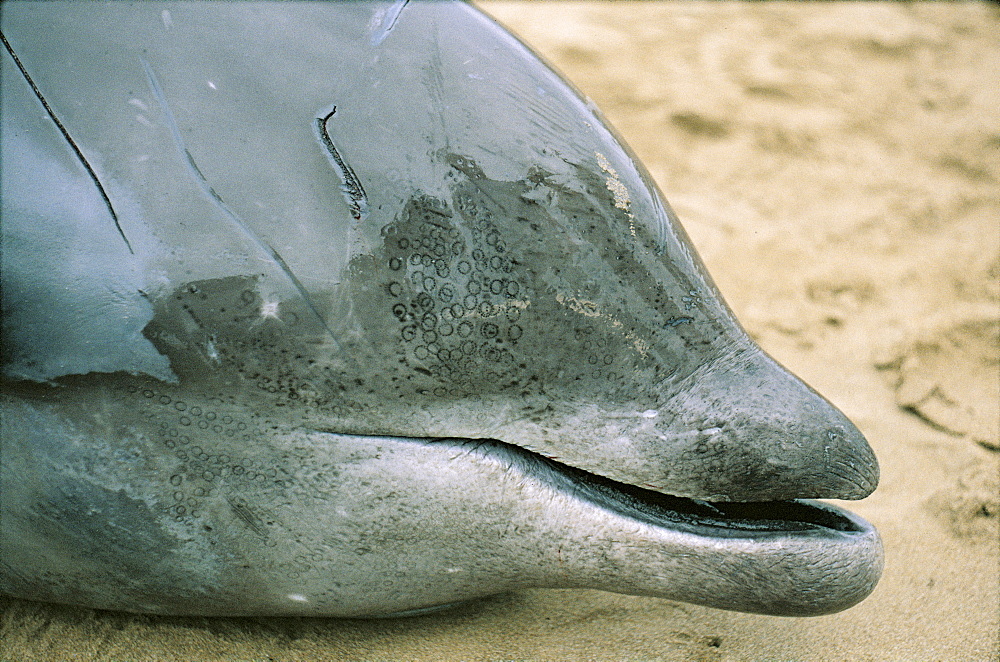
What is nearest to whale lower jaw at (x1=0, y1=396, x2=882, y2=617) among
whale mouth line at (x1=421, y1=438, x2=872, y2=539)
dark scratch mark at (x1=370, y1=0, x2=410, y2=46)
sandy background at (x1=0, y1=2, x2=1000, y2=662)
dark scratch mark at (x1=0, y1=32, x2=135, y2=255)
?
whale mouth line at (x1=421, y1=438, x2=872, y2=539)

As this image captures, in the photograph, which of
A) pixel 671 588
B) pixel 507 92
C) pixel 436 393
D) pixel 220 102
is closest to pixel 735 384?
pixel 671 588

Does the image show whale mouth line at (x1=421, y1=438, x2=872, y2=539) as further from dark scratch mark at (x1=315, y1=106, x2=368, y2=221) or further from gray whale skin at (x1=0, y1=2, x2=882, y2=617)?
dark scratch mark at (x1=315, y1=106, x2=368, y2=221)

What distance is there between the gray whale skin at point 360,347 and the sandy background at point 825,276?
20cm

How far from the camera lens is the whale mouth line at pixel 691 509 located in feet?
5.51

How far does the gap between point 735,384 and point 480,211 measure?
1.98ft

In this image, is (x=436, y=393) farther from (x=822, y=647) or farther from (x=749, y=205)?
(x=749, y=205)

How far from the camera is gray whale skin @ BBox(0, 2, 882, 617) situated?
150 centimetres

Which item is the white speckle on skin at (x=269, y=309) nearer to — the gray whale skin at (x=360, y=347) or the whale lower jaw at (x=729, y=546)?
the gray whale skin at (x=360, y=347)

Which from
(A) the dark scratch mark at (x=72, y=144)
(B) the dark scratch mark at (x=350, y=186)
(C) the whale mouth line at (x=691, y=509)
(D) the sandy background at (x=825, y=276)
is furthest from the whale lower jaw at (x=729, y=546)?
(A) the dark scratch mark at (x=72, y=144)

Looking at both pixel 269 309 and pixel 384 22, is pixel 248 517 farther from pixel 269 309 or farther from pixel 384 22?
pixel 384 22

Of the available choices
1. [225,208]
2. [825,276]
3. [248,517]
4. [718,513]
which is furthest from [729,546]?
[825,276]

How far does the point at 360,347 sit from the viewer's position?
1543mm

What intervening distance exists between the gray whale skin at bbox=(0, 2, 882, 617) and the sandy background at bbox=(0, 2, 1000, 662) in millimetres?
204

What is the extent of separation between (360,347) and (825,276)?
2.76 metres
